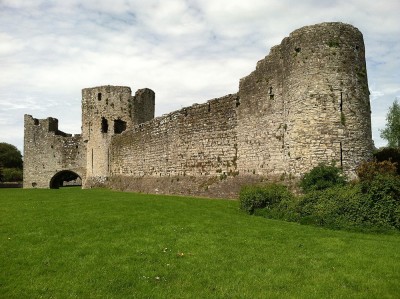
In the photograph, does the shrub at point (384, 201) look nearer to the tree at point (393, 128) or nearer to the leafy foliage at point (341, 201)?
the leafy foliage at point (341, 201)

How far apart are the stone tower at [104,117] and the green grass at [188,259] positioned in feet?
80.1

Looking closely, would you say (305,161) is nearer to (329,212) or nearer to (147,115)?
(329,212)

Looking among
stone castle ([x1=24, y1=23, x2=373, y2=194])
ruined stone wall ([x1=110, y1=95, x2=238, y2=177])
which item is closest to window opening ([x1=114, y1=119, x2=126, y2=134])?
stone castle ([x1=24, y1=23, x2=373, y2=194])

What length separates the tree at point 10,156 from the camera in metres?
76.7

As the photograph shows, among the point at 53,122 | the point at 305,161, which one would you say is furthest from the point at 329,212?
the point at 53,122

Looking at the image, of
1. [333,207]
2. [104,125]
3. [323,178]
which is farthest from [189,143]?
[104,125]

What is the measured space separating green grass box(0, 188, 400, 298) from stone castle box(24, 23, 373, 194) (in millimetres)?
4793

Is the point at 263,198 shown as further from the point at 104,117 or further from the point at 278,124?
the point at 104,117

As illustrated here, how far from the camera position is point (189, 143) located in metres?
24.4

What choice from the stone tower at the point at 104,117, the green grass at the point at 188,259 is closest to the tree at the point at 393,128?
the stone tower at the point at 104,117

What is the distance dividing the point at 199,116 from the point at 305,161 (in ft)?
29.2

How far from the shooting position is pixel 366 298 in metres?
6.79

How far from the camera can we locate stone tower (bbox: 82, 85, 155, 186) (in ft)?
122

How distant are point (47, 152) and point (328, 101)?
33.4 metres
